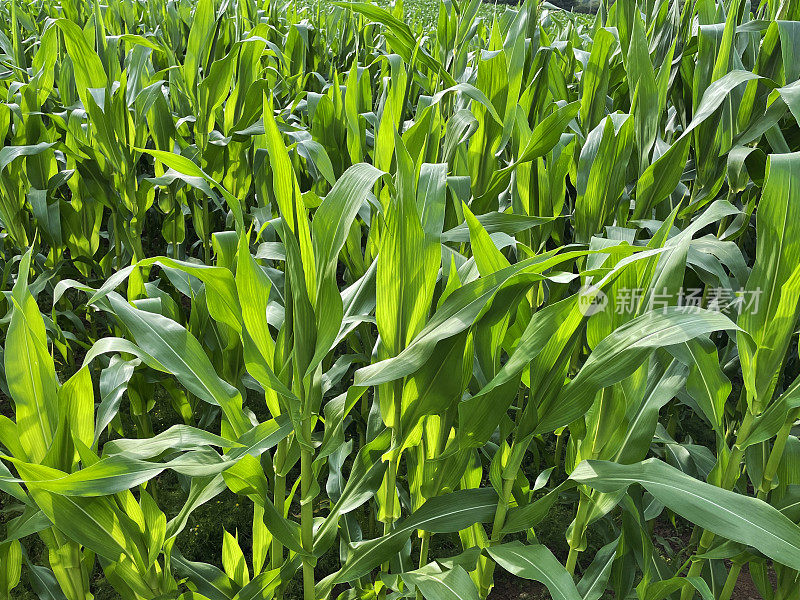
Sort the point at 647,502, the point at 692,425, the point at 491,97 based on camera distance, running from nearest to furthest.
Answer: the point at 647,502
the point at 491,97
the point at 692,425

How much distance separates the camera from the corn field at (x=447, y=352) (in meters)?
0.88

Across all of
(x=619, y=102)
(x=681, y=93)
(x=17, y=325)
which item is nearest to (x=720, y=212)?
(x=681, y=93)

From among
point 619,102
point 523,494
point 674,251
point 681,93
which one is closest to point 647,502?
point 523,494

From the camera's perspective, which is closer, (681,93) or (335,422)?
(335,422)

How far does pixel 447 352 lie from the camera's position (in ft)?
3.01

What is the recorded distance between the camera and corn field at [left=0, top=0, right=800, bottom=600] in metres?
0.88

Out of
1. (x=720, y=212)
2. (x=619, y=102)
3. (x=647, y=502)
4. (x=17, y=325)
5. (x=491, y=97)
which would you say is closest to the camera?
(x=17, y=325)

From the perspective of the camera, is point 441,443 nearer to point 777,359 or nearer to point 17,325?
point 777,359

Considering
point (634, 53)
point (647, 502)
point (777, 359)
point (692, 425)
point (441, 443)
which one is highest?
point (634, 53)

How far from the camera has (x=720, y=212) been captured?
1.24 m

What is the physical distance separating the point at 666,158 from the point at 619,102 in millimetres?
747

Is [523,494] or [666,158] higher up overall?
[666,158]

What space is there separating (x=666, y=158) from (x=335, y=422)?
971 millimetres

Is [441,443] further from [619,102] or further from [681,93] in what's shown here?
[619,102]
